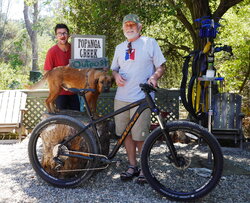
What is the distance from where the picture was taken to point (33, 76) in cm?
1484

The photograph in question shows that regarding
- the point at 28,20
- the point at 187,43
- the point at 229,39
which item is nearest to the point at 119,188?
the point at 229,39

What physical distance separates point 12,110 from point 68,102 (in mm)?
2739

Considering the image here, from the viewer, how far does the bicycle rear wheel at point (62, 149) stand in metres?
3.65

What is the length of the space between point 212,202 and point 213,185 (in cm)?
27

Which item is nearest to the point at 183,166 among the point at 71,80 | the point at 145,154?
the point at 145,154

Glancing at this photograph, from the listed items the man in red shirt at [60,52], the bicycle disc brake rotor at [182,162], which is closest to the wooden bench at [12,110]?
the man in red shirt at [60,52]

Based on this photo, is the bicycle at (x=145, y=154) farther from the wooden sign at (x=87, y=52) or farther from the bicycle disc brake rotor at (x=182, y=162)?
the wooden sign at (x=87, y=52)

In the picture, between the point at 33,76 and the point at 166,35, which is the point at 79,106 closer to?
the point at 166,35

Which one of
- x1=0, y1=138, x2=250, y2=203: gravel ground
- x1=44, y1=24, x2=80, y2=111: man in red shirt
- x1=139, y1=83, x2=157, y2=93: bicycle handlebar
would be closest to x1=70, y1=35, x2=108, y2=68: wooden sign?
x1=44, y1=24, x2=80, y2=111: man in red shirt

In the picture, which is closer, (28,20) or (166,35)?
(166,35)

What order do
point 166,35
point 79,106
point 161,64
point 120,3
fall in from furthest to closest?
point 166,35
point 120,3
point 79,106
point 161,64

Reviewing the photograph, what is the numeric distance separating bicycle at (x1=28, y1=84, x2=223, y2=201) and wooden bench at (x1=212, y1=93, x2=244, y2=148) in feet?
7.91

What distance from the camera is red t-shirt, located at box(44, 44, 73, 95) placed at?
443cm

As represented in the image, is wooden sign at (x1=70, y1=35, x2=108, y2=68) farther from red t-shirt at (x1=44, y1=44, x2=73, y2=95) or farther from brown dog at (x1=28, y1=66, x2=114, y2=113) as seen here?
red t-shirt at (x1=44, y1=44, x2=73, y2=95)
